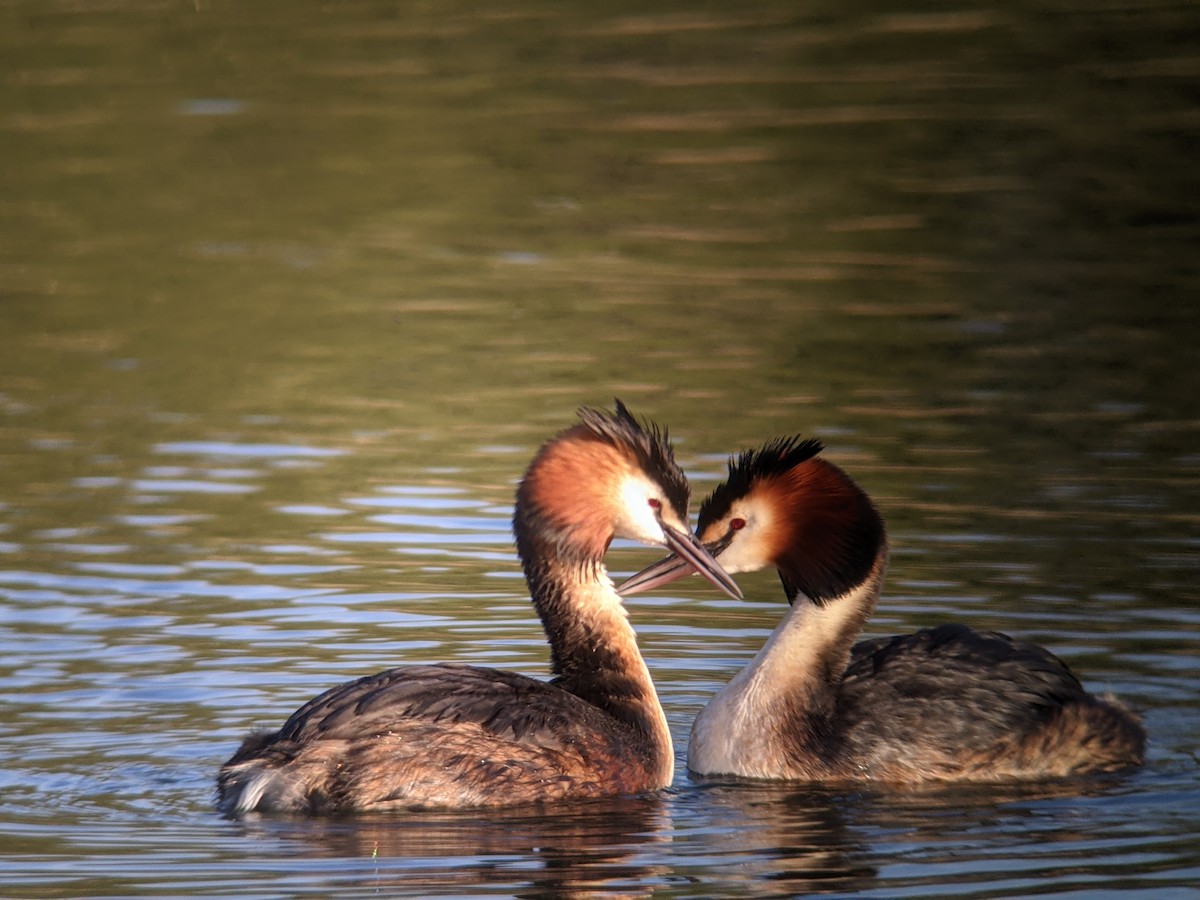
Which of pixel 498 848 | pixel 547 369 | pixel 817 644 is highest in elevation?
pixel 547 369

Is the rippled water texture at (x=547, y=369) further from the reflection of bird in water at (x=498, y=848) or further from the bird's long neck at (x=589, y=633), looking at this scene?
the bird's long neck at (x=589, y=633)

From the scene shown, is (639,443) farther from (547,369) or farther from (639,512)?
(547,369)

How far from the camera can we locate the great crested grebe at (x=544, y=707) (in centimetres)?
794

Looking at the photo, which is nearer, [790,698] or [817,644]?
[790,698]

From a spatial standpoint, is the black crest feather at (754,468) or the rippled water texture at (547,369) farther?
the black crest feather at (754,468)

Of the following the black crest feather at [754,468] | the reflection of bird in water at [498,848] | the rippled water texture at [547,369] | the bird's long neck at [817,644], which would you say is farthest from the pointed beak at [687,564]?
the reflection of bird in water at [498,848]

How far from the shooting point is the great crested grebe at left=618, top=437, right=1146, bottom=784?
8.79 meters

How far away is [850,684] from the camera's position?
30.0 ft

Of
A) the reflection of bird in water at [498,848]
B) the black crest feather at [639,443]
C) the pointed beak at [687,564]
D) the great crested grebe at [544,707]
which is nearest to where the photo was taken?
the reflection of bird in water at [498,848]

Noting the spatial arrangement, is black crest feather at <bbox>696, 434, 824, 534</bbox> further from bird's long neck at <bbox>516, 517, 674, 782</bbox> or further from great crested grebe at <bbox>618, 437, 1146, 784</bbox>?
bird's long neck at <bbox>516, 517, 674, 782</bbox>

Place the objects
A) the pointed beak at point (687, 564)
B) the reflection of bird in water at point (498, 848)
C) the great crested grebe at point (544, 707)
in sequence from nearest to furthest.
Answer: the reflection of bird in water at point (498, 848) < the great crested grebe at point (544, 707) < the pointed beak at point (687, 564)

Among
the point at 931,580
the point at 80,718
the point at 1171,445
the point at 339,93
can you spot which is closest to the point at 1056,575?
the point at 931,580

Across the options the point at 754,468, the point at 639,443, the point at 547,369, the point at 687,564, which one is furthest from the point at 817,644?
the point at 547,369

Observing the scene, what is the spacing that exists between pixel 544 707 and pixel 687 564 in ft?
3.53
